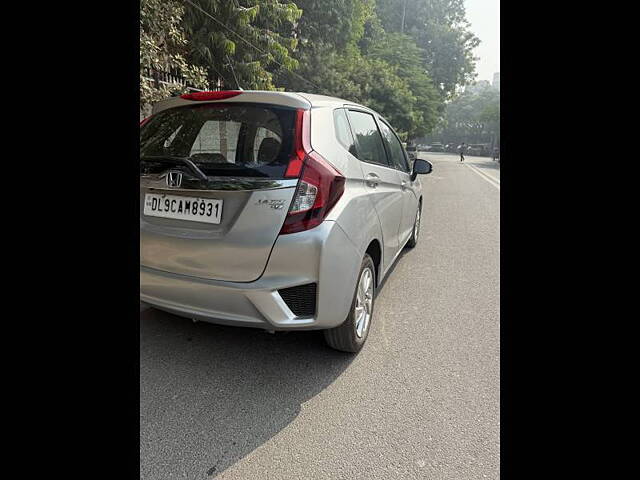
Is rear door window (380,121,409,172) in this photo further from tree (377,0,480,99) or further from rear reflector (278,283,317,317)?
tree (377,0,480,99)

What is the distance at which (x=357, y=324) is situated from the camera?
2701 millimetres

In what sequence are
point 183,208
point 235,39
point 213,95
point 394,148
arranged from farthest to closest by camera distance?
point 235,39
point 394,148
point 213,95
point 183,208

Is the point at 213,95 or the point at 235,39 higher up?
the point at 235,39

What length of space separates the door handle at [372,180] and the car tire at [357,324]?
475 mm

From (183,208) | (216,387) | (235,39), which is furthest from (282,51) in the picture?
(216,387)

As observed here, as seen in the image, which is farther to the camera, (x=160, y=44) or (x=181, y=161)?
(x=160, y=44)

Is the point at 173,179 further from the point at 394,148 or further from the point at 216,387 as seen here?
the point at 394,148

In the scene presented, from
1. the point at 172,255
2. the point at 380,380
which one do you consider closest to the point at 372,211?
the point at 380,380

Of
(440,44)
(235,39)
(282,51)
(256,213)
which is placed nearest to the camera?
(256,213)

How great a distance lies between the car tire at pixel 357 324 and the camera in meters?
2.54

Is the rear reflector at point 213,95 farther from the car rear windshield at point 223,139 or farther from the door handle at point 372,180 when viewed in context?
the door handle at point 372,180

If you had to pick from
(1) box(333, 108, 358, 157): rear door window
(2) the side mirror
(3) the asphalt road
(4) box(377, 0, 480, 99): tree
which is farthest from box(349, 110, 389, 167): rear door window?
(4) box(377, 0, 480, 99): tree

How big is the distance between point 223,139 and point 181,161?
1.15 feet
